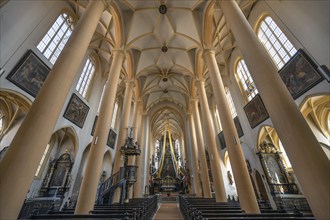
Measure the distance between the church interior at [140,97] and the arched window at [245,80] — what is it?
0.13 metres

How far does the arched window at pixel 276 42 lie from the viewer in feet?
24.8

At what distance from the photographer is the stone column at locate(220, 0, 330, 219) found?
2.59 metres

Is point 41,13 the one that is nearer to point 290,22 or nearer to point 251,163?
point 290,22

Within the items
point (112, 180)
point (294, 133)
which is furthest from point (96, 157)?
point (294, 133)

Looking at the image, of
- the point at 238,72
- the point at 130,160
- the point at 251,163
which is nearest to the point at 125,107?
the point at 130,160

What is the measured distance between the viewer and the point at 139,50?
509 inches

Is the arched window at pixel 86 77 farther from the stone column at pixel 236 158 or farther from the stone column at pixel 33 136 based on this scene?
the stone column at pixel 236 158

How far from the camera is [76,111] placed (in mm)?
10227

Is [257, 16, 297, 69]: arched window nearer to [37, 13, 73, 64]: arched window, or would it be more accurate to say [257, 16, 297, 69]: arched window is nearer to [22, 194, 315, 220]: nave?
[22, 194, 315, 220]: nave

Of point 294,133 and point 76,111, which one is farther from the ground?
point 76,111

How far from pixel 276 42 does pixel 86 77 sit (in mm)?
13433

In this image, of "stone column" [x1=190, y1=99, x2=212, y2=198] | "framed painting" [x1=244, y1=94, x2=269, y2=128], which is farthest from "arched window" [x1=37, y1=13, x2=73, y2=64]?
→ "framed painting" [x1=244, y1=94, x2=269, y2=128]

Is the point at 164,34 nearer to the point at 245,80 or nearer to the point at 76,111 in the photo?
the point at 245,80

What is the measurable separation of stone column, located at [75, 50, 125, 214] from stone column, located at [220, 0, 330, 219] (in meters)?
6.15
